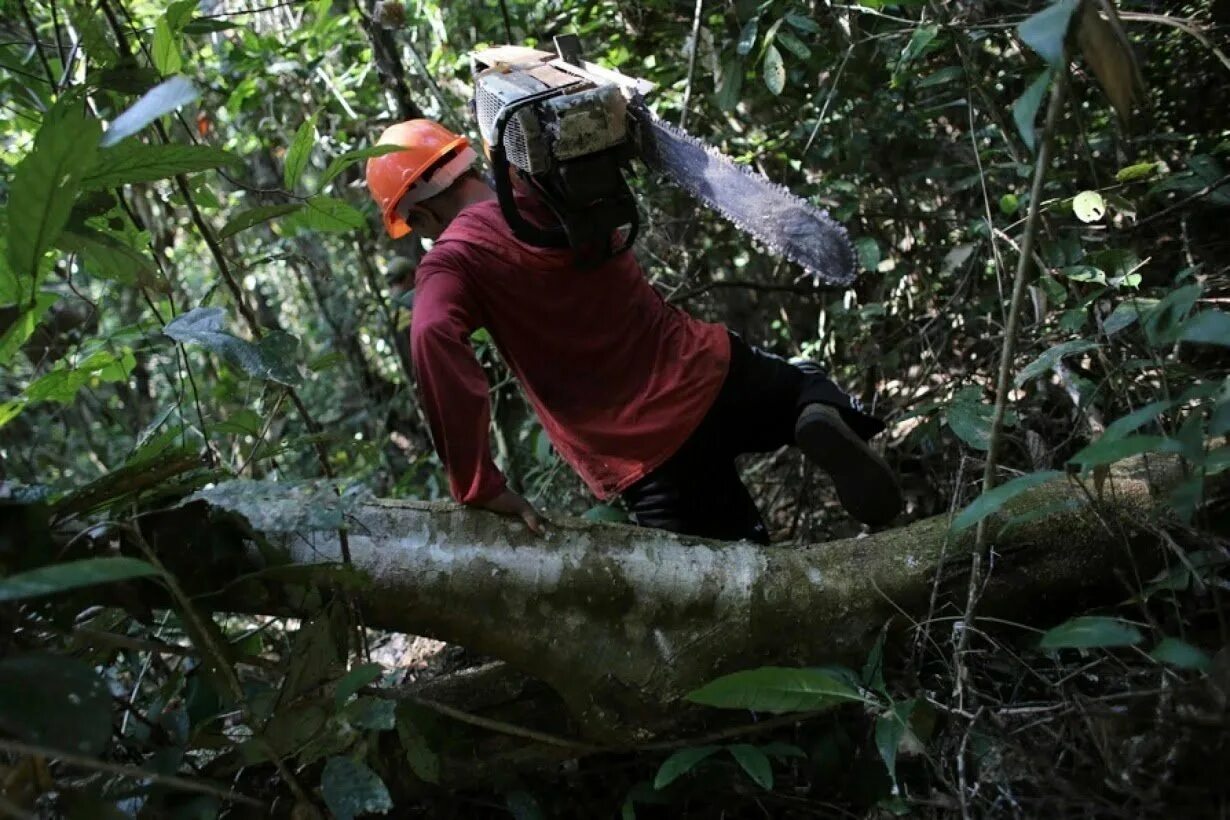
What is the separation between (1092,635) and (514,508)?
106 cm

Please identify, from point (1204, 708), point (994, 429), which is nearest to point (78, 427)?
point (994, 429)

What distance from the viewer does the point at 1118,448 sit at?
1.20 metres

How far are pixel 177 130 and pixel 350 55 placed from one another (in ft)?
3.53

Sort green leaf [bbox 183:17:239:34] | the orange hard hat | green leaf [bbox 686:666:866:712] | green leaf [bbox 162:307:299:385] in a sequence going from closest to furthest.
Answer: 1. green leaf [bbox 686:666:866:712]
2. green leaf [bbox 162:307:299:385]
3. green leaf [bbox 183:17:239:34]
4. the orange hard hat

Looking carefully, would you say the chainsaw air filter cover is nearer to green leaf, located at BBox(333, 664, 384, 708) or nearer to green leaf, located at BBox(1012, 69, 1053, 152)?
green leaf, located at BBox(1012, 69, 1053, 152)

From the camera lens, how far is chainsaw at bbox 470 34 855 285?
190 centimetres

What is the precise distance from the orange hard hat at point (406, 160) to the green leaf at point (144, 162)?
37.5 inches

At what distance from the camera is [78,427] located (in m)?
4.95

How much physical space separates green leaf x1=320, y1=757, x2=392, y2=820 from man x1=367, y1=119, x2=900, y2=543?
570 mm

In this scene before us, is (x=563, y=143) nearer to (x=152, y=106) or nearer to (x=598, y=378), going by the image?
(x=598, y=378)

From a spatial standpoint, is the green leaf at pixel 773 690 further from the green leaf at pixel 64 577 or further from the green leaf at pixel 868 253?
the green leaf at pixel 868 253

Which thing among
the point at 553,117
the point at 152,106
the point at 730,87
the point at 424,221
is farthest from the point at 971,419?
the point at 152,106

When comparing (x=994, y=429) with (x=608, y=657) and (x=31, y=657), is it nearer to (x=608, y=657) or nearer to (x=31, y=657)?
(x=608, y=657)

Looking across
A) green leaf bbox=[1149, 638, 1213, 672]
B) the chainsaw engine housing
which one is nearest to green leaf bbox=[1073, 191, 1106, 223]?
the chainsaw engine housing
